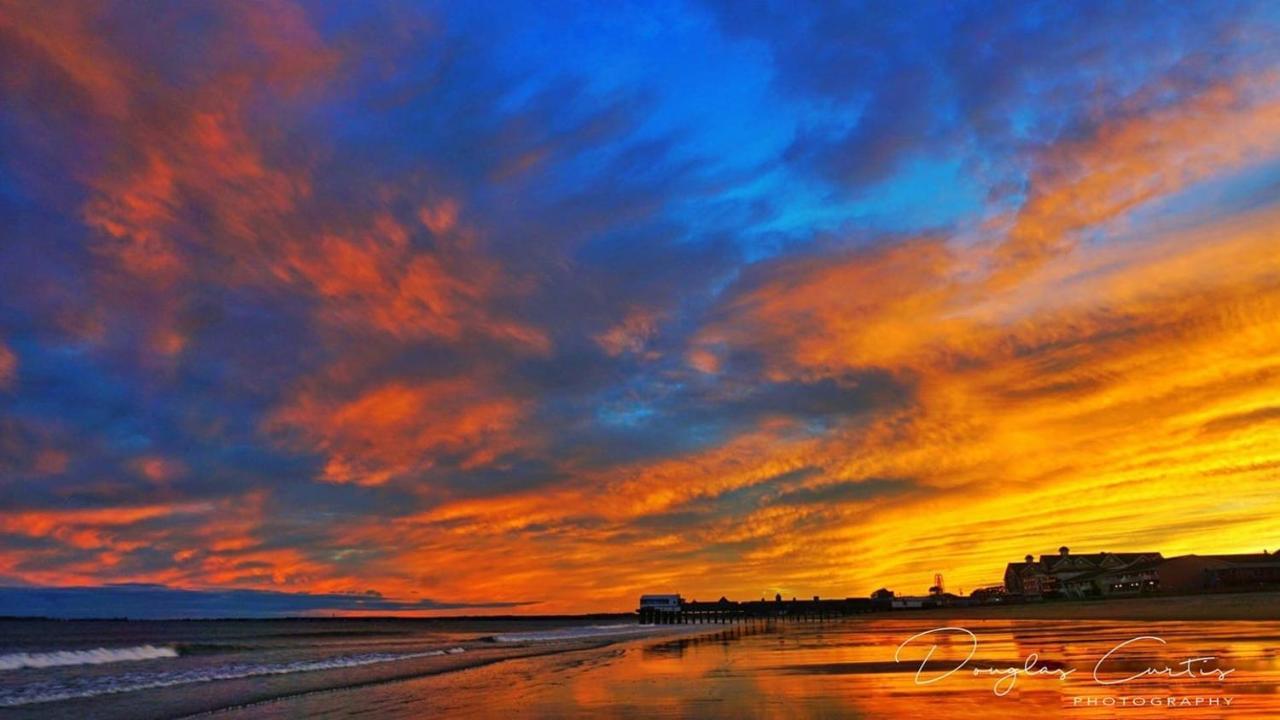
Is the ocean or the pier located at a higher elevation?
the ocean

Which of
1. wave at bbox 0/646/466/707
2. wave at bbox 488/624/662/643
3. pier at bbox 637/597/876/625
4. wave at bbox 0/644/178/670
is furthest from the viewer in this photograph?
pier at bbox 637/597/876/625

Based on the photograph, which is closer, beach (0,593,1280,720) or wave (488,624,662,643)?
beach (0,593,1280,720)

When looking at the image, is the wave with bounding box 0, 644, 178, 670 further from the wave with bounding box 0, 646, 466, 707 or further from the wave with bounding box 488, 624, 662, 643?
the wave with bounding box 488, 624, 662, 643

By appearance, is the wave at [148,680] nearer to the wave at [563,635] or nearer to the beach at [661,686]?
the beach at [661,686]

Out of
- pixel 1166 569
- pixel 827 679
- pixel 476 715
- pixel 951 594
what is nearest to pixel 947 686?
pixel 827 679

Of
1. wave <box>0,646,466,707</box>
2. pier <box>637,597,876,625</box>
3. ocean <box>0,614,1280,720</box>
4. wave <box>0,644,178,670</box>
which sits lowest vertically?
pier <box>637,597,876,625</box>

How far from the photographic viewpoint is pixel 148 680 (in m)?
34.4

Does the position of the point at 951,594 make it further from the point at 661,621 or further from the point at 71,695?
the point at 71,695

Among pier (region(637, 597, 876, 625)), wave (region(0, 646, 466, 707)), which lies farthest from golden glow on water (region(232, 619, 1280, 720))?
pier (region(637, 597, 876, 625))

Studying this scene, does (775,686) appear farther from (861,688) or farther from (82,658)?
(82,658)

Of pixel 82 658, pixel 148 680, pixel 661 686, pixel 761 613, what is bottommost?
pixel 761 613

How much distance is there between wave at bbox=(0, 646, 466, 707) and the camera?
28.4 metres

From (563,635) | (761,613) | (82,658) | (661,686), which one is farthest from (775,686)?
(761,613)

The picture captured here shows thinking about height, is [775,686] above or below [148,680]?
above
